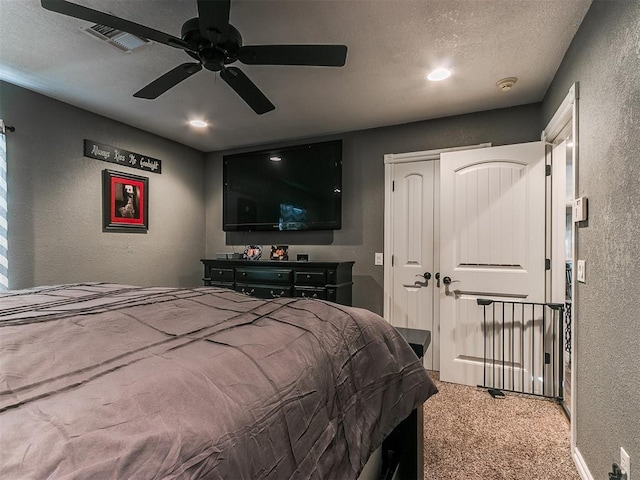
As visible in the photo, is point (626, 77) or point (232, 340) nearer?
point (232, 340)

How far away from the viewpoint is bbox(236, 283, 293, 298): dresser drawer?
3465mm

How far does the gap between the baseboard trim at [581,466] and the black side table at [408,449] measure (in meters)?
0.92

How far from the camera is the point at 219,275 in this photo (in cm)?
384

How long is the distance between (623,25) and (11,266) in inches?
161

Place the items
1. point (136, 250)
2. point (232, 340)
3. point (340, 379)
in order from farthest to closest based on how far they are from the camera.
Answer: point (136, 250)
point (340, 379)
point (232, 340)

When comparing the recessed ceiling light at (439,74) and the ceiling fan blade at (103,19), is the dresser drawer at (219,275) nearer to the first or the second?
the ceiling fan blade at (103,19)

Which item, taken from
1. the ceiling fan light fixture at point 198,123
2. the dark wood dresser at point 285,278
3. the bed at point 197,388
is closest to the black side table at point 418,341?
the bed at point 197,388

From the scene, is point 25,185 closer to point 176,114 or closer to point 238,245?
point 176,114

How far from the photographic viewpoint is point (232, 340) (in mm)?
871

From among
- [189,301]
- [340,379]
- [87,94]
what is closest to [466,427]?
[340,379]

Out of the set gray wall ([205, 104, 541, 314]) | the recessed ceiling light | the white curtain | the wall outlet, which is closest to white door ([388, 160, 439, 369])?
gray wall ([205, 104, 541, 314])

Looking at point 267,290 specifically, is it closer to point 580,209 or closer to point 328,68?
point 328,68

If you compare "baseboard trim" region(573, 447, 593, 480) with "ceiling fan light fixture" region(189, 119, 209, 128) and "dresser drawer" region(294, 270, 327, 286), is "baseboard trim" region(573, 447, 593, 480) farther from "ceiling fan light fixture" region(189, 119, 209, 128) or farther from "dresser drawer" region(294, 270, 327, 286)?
"ceiling fan light fixture" region(189, 119, 209, 128)

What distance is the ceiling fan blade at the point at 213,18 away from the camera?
137 cm
